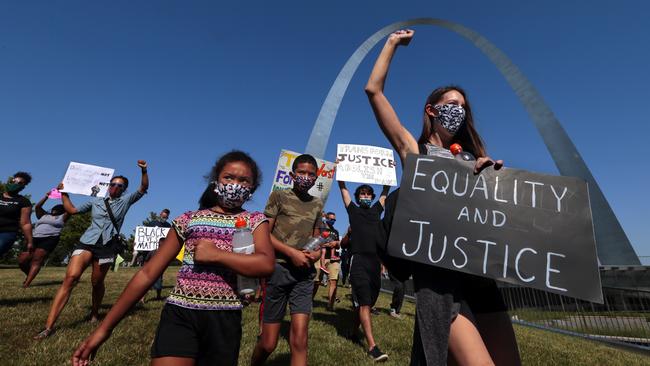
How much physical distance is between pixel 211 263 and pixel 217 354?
A: 58 cm

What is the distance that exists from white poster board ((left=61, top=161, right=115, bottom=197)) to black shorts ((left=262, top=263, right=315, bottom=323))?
416 centimetres

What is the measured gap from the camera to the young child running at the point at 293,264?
3402mm

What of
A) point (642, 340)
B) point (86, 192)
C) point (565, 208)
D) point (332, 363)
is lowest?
point (332, 363)

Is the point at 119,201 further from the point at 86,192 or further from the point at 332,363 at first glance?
the point at 332,363

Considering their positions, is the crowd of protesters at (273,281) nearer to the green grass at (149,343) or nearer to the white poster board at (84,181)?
the green grass at (149,343)

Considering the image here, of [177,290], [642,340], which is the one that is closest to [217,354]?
[177,290]

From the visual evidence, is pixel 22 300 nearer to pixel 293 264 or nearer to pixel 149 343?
pixel 149 343

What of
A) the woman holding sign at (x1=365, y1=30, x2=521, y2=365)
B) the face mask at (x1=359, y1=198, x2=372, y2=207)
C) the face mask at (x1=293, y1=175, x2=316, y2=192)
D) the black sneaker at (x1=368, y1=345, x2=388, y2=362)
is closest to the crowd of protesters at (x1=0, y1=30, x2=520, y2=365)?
the woman holding sign at (x1=365, y1=30, x2=521, y2=365)

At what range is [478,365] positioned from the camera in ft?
5.30

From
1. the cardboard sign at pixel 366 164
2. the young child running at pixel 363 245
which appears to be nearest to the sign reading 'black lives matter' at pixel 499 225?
the young child running at pixel 363 245

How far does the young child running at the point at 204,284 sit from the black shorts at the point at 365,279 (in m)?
3.55

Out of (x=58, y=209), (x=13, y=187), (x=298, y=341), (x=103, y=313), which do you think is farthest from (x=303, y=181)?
(x=58, y=209)

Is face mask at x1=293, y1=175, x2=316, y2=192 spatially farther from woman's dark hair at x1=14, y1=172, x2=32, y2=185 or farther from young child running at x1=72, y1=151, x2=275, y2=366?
woman's dark hair at x1=14, y1=172, x2=32, y2=185

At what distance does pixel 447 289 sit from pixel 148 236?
39.4ft
